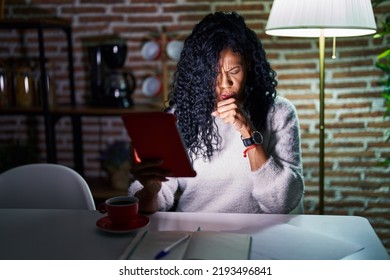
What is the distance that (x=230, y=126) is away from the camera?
151cm

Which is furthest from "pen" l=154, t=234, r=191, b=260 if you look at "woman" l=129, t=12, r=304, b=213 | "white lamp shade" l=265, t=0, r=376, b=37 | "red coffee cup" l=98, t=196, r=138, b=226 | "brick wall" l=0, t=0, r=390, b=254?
"brick wall" l=0, t=0, r=390, b=254

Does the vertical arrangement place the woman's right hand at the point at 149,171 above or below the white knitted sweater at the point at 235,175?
above

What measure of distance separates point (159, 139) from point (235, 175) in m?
0.49

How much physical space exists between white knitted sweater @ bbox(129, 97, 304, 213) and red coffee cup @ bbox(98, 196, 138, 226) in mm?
280

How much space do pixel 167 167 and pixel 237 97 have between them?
51 centimetres

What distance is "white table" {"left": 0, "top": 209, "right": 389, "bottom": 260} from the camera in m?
1.00

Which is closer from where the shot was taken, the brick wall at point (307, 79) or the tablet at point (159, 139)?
the tablet at point (159, 139)

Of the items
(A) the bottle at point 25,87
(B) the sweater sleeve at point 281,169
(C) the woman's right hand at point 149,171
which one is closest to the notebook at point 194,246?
(C) the woman's right hand at point 149,171

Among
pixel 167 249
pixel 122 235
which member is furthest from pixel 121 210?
pixel 167 249

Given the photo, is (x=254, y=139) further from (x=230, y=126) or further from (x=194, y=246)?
(x=194, y=246)

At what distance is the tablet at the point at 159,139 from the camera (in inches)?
39.5

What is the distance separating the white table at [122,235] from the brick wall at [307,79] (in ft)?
4.34

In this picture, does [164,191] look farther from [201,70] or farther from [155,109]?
[155,109]

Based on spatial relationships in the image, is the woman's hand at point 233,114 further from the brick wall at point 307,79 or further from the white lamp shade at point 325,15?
the brick wall at point 307,79
